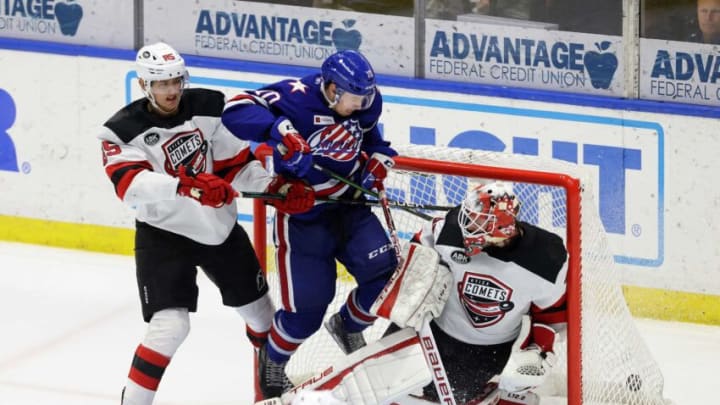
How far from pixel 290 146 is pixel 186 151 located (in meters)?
0.38

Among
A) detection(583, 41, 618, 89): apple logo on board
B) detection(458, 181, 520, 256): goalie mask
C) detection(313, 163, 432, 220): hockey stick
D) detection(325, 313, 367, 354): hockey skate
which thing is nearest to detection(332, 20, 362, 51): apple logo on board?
detection(583, 41, 618, 89): apple logo on board

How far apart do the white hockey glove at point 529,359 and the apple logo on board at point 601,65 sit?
1.73 meters

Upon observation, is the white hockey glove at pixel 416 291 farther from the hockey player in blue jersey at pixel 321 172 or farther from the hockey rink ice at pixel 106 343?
the hockey rink ice at pixel 106 343

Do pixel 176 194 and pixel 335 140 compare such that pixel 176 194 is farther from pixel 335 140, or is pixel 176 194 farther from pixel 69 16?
pixel 69 16

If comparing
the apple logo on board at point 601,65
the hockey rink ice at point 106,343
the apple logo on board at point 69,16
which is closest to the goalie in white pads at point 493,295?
the hockey rink ice at point 106,343

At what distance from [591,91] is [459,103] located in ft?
1.63

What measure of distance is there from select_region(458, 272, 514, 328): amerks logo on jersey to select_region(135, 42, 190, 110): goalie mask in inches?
37.6

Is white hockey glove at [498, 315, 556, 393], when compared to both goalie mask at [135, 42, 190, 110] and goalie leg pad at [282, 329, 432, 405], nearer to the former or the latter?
goalie leg pad at [282, 329, 432, 405]

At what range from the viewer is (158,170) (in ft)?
13.7

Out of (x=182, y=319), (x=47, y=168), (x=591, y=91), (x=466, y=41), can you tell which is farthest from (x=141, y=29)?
(x=182, y=319)

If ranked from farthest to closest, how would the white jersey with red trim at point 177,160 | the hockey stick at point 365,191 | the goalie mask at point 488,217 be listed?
1. the hockey stick at point 365,191
2. the white jersey with red trim at point 177,160
3. the goalie mask at point 488,217

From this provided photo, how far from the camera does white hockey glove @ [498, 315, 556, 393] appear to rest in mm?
3975

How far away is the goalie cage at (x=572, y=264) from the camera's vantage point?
13.7ft

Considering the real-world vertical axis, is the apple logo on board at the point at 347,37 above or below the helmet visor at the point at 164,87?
above
